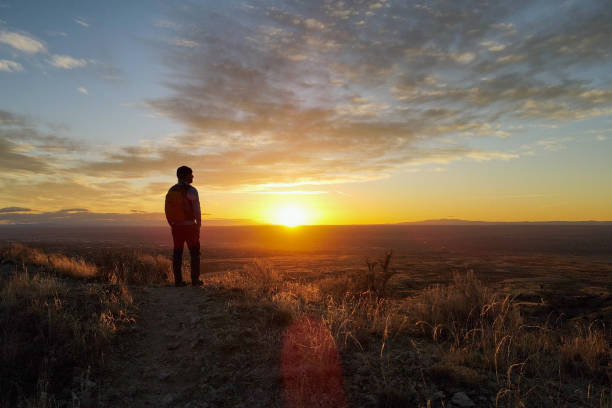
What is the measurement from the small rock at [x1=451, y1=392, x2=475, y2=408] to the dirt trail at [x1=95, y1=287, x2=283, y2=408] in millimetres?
1665

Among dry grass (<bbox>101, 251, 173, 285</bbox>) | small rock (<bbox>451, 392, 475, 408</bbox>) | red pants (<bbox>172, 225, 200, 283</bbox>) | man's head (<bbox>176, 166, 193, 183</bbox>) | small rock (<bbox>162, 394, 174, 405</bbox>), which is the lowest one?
small rock (<bbox>162, 394, 174, 405</bbox>)

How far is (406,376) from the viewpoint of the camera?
3625mm

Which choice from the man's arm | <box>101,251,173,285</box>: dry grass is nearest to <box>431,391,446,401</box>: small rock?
the man's arm

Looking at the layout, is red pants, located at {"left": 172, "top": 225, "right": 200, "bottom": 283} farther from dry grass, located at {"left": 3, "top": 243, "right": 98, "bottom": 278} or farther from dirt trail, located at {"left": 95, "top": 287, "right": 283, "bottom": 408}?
dry grass, located at {"left": 3, "top": 243, "right": 98, "bottom": 278}

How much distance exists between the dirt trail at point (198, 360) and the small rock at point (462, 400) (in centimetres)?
167

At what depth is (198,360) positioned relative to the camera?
409cm

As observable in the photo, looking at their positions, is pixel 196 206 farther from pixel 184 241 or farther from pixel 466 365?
pixel 466 365

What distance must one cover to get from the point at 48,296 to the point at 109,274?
3854 millimetres

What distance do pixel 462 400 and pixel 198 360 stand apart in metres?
2.90

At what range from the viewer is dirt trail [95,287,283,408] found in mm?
3424

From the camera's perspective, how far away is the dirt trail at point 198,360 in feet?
11.2

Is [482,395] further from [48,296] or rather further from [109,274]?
[109,274]

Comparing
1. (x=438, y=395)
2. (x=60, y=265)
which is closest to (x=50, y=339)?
(x=438, y=395)

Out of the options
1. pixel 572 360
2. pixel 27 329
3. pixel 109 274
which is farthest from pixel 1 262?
pixel 572 360
